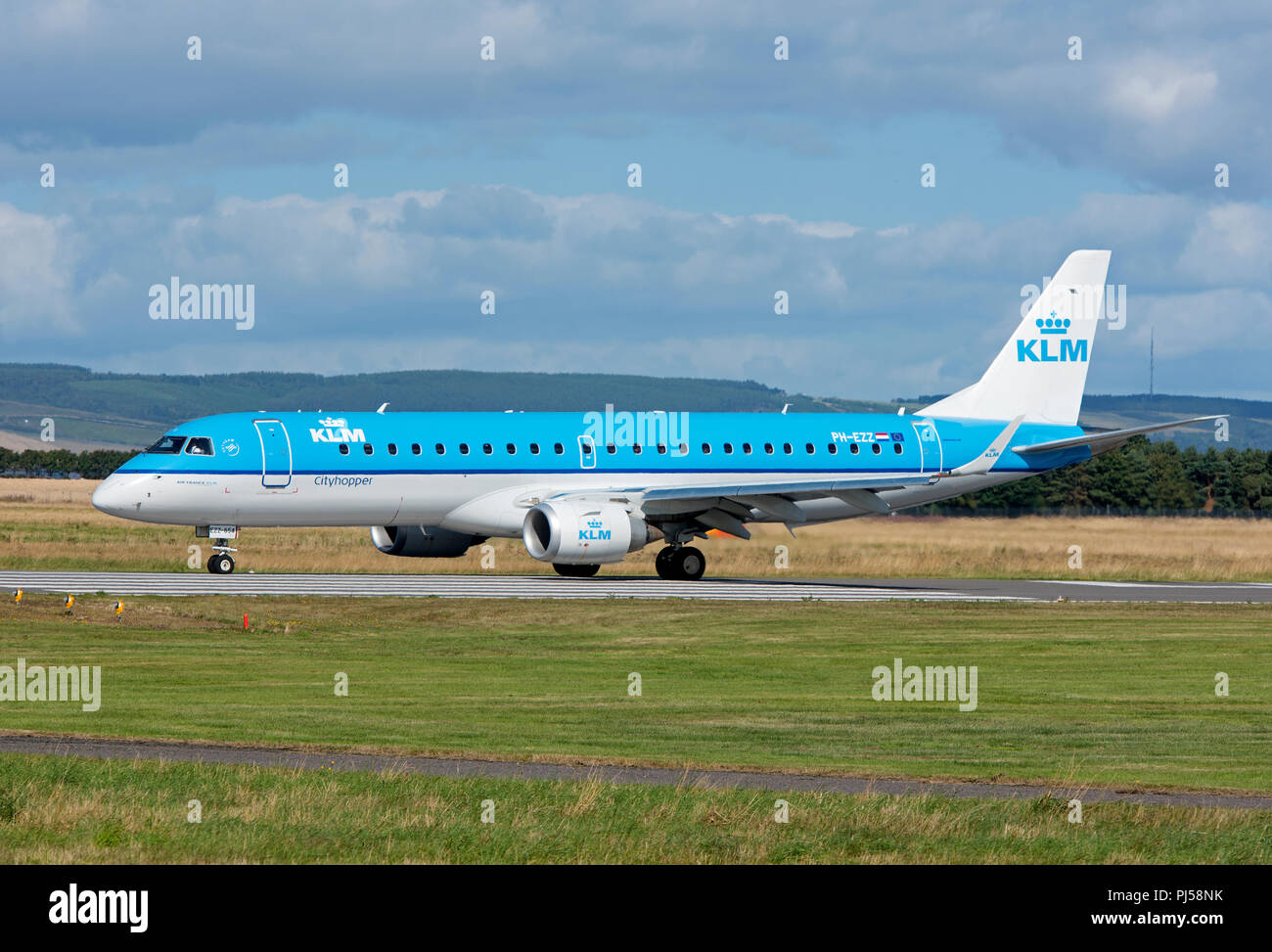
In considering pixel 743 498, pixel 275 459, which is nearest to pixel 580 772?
pixel 275 459

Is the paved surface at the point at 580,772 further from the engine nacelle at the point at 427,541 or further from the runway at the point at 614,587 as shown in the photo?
the engine nacelle at the point at 427,541

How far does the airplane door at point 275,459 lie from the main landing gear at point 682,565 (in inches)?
450

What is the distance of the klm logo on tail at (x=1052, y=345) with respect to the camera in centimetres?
5922

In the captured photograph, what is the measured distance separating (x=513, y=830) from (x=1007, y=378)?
150ft

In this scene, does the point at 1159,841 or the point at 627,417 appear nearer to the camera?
Answer: the point at 1159,841

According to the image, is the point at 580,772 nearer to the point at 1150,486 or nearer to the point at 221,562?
the point at 221,562

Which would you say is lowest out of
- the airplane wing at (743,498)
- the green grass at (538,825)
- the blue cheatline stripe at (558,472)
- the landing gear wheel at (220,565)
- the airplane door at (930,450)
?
the green grass at (538,825)

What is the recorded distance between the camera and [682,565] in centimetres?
5200

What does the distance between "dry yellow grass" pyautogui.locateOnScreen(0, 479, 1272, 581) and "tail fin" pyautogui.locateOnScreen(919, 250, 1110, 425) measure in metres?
5.11

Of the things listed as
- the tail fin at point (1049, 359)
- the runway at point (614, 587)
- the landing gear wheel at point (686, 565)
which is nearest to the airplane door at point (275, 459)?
the runway at point (614, 587)
